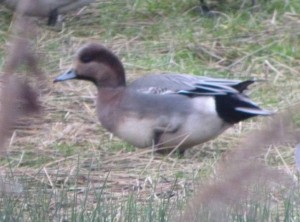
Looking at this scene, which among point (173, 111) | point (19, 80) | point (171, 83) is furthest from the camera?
point (171, 83)

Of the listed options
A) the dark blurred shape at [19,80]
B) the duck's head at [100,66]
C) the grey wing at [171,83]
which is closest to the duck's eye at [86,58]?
the duck's head at [100,66]

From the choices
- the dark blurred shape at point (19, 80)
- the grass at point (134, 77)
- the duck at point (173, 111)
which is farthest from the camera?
the duck at point (173, 111)

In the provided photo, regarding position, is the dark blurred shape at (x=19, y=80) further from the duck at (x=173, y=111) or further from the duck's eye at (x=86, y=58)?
the duck's eye at (x=86, y=58)

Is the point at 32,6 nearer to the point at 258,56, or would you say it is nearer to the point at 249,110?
the point at 249,110

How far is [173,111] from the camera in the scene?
4973mm

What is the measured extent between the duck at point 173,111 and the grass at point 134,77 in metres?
0.13

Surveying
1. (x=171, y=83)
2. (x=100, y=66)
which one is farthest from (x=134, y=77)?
(x=171, y=83)

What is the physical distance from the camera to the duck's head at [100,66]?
16.9 ft

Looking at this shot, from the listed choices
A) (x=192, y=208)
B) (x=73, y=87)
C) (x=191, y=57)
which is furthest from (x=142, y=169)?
(x=192, y=208)

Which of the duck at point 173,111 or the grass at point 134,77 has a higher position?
the duck at point 173,111

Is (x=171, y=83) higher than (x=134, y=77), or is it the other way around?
(x=171, y=83)

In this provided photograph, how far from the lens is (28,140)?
18.1 feet

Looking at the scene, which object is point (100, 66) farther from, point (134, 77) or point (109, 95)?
point (134, 77)

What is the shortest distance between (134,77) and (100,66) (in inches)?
50.2
